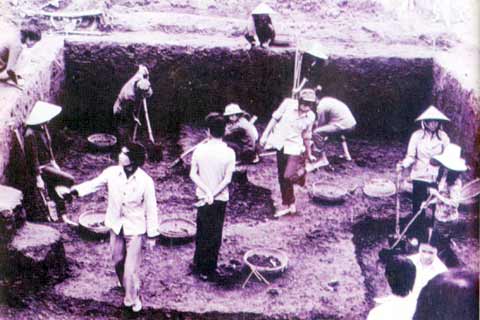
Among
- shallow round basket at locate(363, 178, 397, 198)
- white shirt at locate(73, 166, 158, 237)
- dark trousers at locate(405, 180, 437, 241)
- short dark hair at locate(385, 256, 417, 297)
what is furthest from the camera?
shallow round basket at locate(363, 178, 397, 198)

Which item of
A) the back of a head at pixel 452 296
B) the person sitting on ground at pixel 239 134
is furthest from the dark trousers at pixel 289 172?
the back of a head at pixel 452 296

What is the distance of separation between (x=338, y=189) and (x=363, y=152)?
1.94 metres

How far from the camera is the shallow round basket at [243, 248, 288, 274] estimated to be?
7.68 meters

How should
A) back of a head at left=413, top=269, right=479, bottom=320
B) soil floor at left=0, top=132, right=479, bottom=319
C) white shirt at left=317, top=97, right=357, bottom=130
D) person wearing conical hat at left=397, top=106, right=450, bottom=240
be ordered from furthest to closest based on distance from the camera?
white shirt at left=317, top=97, right=357, bottom=130
person wearing conical hat at left=397, top=106, right=450, bottom=240
soil floor at left=0, top=132, right=479, bottom=319
back of a head at left=413, top=269, right=479, bottom=320

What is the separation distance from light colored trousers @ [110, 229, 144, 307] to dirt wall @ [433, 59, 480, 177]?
4917 millimetres

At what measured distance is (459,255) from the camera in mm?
8156

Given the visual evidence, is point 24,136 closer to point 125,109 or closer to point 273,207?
point 125,109

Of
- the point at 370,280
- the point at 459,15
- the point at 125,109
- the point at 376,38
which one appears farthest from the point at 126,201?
the point at 459,15

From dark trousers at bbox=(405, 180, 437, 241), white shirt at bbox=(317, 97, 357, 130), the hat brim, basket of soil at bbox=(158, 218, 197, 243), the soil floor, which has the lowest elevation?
the soil floor

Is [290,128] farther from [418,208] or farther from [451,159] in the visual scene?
[451,159]

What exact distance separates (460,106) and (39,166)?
20.6ft

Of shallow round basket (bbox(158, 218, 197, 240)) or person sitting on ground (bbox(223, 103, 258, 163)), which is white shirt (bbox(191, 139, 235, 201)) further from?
person sitting on ground (bbox(223, 103, 258, 163))

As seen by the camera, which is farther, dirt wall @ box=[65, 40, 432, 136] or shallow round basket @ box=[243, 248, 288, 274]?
dirt wall @ box=[65, 40, 432, 136]

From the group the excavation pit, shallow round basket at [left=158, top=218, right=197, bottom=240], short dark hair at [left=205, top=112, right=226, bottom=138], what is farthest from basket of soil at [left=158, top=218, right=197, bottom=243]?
short dark hair at [left=205, top=112, right=226, bottom=138]
